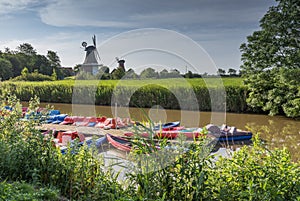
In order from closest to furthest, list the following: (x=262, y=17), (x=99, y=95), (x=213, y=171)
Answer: (x=213, y=171)
(x=262, y=17)
(x=99, y=95)

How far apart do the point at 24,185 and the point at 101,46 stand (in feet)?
6.17

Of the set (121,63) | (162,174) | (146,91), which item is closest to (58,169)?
(162,174)

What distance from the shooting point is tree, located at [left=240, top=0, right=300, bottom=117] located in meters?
10.5

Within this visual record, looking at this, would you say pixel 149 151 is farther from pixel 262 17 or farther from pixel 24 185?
pixel 262 17

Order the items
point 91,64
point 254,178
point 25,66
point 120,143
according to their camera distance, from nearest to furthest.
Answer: point 254,178
point 120,143
point 91,64
point 25,66

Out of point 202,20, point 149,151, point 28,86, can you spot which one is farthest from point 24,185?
point 28,86

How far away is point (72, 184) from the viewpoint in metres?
2.61

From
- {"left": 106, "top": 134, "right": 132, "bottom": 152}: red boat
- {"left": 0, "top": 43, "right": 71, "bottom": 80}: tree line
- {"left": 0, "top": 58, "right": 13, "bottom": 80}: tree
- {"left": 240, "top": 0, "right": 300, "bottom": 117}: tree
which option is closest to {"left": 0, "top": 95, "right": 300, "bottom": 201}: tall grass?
{"left": 106, "top": 134, "right": 132, "bottom": 152}: red boat

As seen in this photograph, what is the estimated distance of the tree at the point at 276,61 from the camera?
10.5m

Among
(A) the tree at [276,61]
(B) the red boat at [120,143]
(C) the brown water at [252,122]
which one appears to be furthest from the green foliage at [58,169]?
(A) the tree at [276,61]

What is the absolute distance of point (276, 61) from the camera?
11.1 metres

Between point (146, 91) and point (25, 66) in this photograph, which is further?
point (25, 66)

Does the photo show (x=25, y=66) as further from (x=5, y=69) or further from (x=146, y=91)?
(x=146, y=91)

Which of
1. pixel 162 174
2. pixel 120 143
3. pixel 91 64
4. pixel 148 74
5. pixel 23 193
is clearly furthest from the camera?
pixel 91 64
